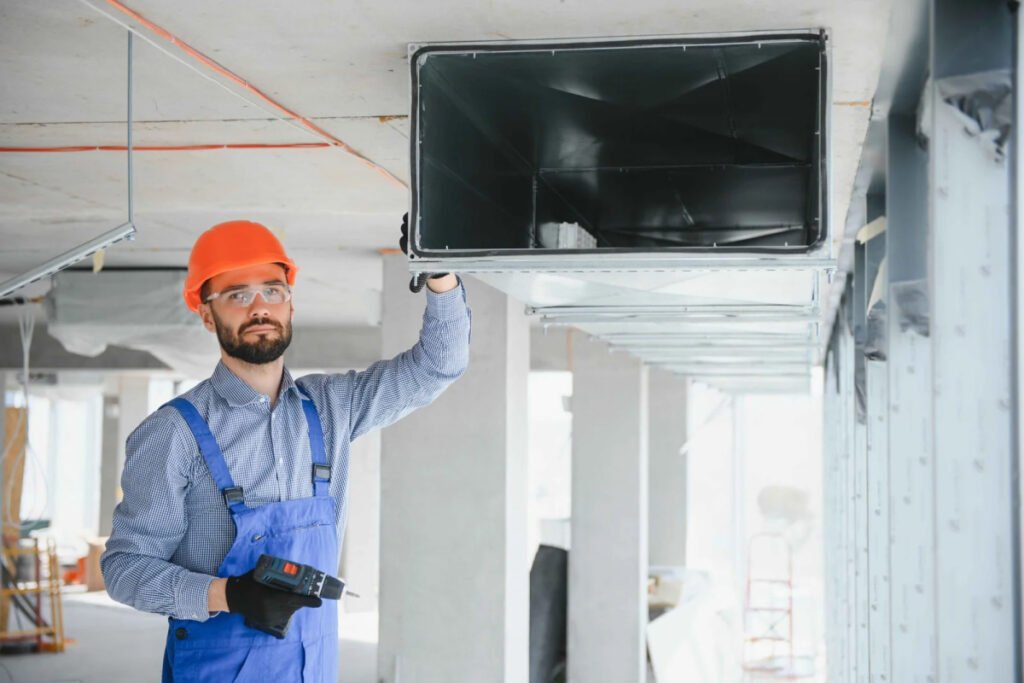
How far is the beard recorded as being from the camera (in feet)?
8.49

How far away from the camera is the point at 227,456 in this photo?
8.25 feet

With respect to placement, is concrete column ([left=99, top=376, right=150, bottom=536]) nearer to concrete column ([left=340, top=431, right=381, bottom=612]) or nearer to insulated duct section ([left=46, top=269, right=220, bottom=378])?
concrete column ([left=340, top=431, right=381, bottom=612])

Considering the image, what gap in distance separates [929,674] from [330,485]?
5.16 feet

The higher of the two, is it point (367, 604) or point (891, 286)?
point (891, 286)

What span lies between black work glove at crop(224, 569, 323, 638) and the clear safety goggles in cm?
64

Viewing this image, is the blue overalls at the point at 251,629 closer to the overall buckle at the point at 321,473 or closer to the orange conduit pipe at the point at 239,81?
the overall buckle at the point at 321,473

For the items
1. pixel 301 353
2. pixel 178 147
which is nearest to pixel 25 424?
pixel 301 353

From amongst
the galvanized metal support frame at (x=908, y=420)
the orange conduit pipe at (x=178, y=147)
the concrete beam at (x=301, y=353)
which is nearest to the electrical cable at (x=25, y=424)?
the orange conduit pipe at (x=178, y=147)

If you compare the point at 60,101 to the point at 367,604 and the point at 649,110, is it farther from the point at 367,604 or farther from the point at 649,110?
the point at 367,604

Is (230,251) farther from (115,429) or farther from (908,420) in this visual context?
(115,429)

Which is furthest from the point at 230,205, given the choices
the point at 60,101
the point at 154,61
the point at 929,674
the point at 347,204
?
Result: the point at 929,674

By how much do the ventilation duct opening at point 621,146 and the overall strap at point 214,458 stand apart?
636 millimetres

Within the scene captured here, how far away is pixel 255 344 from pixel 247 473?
0.95 ft

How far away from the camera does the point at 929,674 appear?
293cm
